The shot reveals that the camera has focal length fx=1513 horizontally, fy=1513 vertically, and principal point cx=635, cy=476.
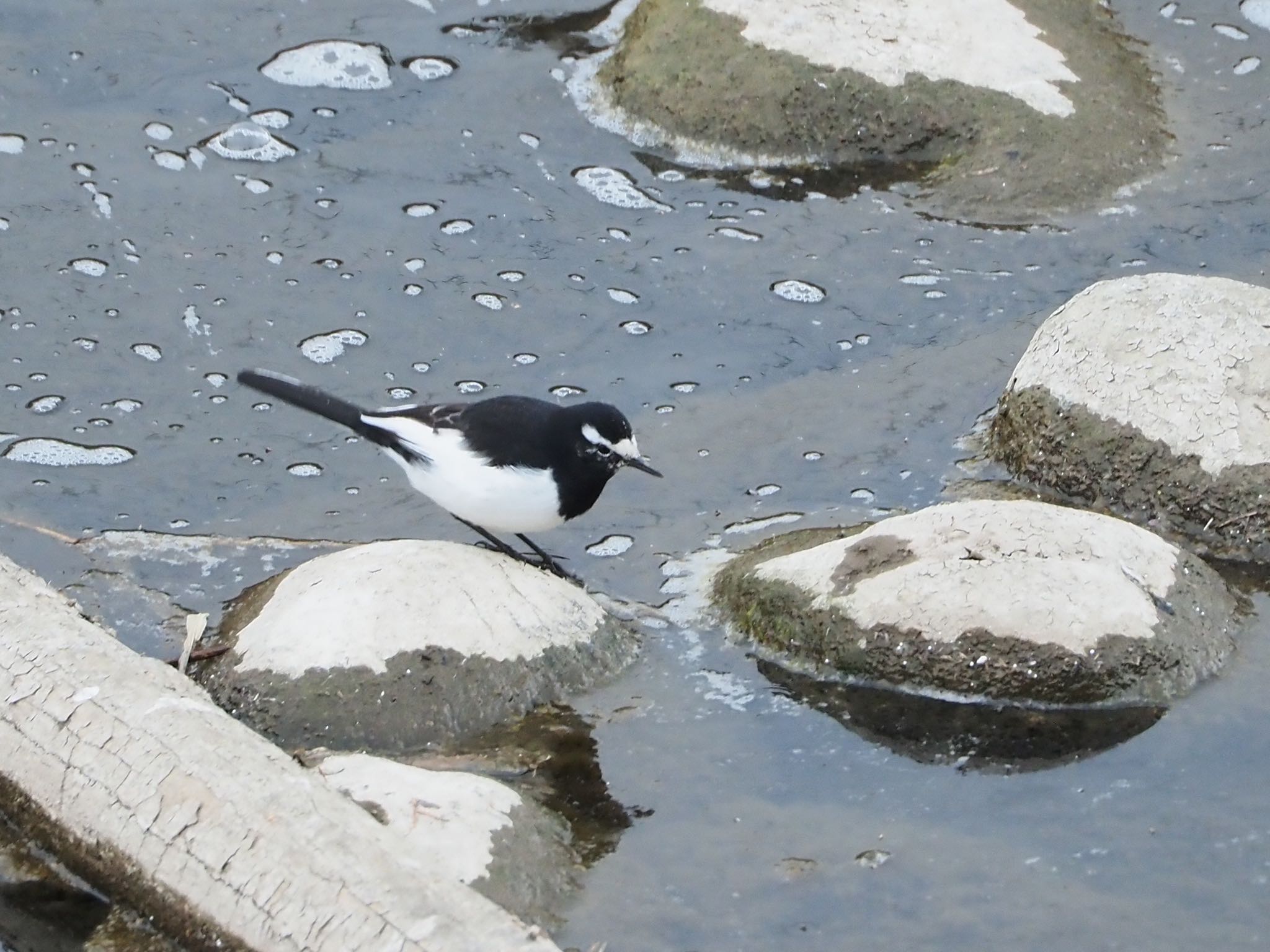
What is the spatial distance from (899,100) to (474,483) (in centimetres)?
402

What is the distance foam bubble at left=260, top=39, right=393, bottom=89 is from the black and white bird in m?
3.86

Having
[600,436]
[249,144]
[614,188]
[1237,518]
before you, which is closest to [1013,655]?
[1237,518]

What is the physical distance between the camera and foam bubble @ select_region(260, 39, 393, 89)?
8.60 m

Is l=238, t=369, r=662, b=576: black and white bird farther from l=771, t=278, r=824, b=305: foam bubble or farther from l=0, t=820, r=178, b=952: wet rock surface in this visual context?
l=771, t=278, r=824, b=305: foam bubble

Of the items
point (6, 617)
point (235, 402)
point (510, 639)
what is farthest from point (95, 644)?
point (235, 402)

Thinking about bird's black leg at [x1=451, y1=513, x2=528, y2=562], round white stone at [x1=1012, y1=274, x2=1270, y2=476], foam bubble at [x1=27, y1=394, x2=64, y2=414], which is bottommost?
foam bubble at [x1=27, y1=394, x2=64, y2=414]

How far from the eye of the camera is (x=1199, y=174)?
25.6 ft

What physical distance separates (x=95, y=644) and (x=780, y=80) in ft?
17.0

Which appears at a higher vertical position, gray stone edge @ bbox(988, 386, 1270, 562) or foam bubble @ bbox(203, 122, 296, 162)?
gray stone edge @ bbox(988, 386, 1270, 562)

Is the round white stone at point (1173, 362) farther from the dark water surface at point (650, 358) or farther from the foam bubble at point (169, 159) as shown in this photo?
the foam bubble at point (169, 159)

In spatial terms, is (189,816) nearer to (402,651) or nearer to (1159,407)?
(402,651)

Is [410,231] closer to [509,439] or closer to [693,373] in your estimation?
[693,373]

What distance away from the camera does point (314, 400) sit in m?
5.28

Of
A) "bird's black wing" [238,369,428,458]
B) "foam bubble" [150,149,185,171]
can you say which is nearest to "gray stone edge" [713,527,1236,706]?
"bird's black wing" [238,369,428,458]
